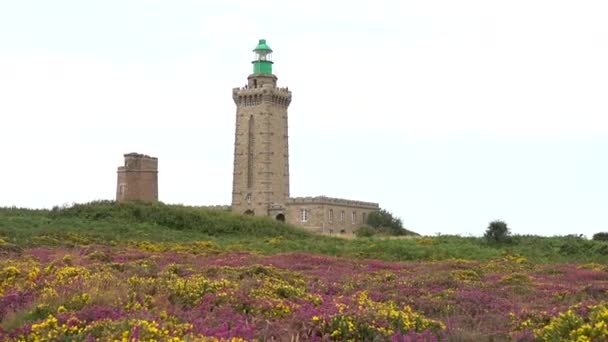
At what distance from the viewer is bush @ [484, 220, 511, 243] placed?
147 feet

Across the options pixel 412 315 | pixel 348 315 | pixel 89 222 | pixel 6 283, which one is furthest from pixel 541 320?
pixel 89 222

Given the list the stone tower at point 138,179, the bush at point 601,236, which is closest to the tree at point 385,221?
the stone tower at point 138,179

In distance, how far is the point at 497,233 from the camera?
45156 mm

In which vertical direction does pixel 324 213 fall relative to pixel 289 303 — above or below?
above

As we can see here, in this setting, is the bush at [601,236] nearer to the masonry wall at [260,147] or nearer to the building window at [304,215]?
the building window at [304,215]

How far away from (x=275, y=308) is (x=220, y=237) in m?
36.6

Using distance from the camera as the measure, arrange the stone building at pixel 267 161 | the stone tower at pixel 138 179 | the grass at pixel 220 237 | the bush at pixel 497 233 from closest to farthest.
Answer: the grass at pixel 220 237 < the bush at pixel 497 233 < the stone tower at pixel 138 179 < the stone building at pixel 267 161

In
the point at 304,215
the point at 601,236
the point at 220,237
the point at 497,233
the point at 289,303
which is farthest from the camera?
the point at 304,215

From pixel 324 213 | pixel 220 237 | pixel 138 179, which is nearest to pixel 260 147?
pixel 324 213

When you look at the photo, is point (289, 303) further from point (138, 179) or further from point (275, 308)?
point (138, 179)

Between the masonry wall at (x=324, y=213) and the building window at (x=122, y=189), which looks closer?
the building window at (x=122, y=189)

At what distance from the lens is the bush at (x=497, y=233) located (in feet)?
147

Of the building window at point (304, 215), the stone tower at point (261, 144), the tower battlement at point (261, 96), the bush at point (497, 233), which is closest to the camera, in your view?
the bush at point (497, 233)

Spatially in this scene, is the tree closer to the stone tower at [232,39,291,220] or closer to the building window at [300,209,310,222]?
the building window at [300,209,310,222]
